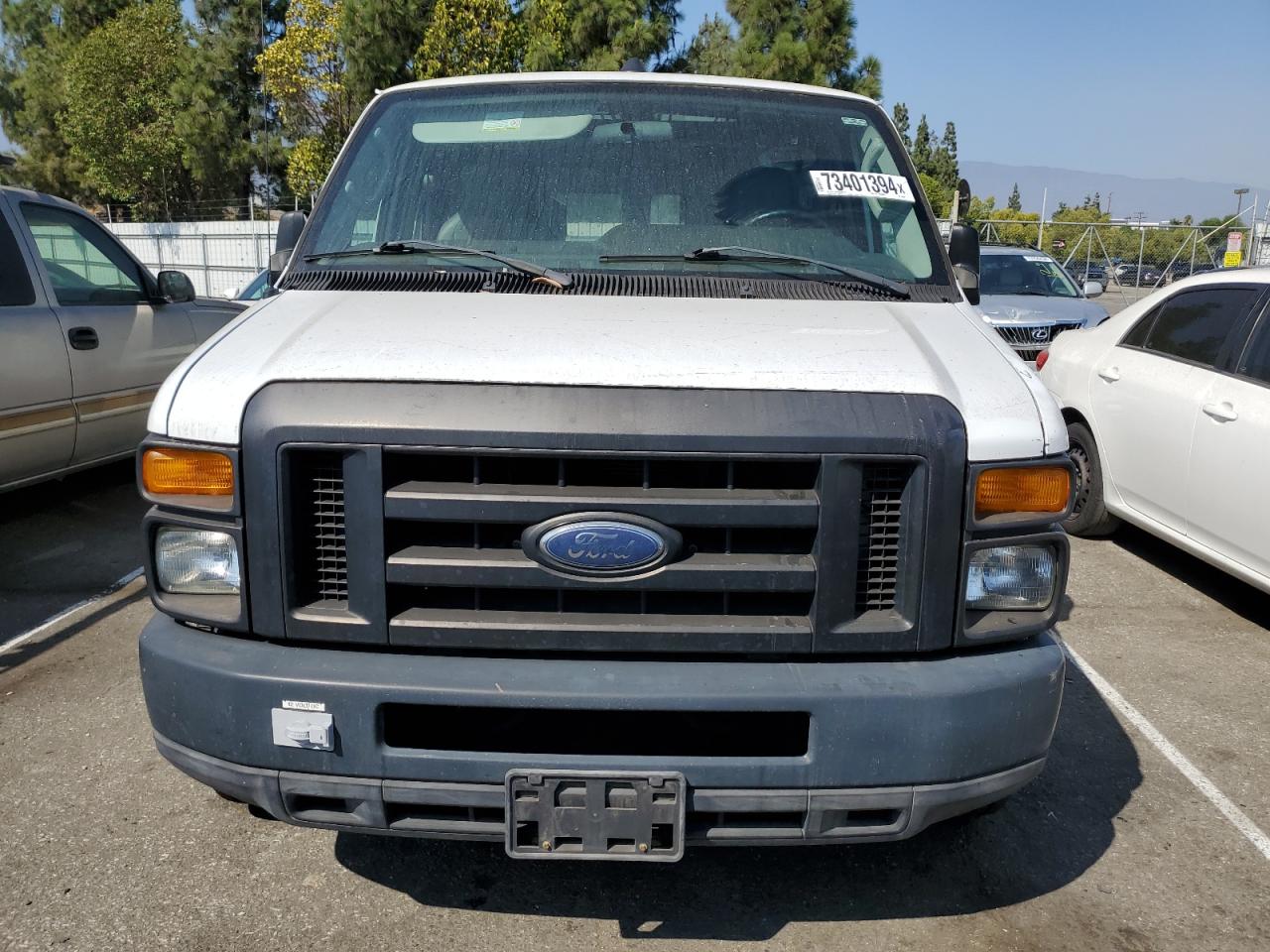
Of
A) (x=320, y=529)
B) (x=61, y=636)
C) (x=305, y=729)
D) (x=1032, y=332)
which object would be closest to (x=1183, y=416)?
(x=320, y=529)

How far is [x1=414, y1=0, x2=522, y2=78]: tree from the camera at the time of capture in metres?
25.0

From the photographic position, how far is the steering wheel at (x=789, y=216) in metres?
3.36

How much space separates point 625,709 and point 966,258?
2.26 m

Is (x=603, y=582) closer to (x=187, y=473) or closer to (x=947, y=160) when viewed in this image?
(x=187, y=473)

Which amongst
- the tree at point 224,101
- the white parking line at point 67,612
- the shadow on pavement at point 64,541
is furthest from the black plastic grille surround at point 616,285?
the tree at point 224,101

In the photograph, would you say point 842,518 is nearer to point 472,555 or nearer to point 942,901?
point 472,555

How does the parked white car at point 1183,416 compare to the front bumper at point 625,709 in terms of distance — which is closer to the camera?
the front bumper at point 625,709

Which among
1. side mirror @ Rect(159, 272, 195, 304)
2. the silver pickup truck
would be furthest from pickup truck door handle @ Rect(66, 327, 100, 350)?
side mirror @ Rect(159, 272, 195, 304)

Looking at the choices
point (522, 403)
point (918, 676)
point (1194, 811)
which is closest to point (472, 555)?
point (522, 403)

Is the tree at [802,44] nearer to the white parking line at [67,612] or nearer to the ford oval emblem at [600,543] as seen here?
the white parking line at [67,612]

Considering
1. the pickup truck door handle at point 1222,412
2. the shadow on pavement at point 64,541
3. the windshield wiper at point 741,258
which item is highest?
the windshield wiper at point 741,258

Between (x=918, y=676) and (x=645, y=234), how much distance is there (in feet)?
5.31

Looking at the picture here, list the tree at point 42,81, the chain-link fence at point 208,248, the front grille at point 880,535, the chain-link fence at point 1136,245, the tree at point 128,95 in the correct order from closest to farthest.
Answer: the front grille at point 880,535 < the chain-link fence at point 208,248 < the chain-link fence at point 1136,245 < the tree at point 128,95 < the tree at point 42,81

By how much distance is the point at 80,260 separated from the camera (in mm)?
6395
